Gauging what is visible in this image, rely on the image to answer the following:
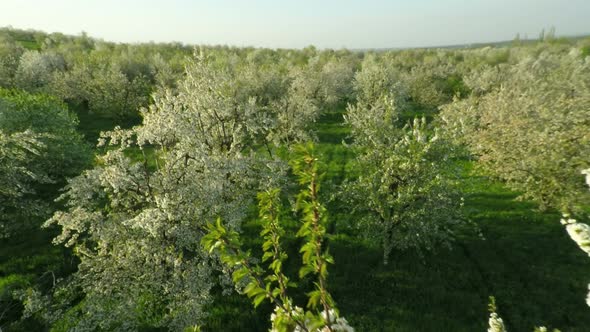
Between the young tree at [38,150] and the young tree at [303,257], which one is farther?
the young tree at [38,150]

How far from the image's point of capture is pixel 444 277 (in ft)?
51.1

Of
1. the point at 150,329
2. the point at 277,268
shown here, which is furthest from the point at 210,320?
the point at 277,268

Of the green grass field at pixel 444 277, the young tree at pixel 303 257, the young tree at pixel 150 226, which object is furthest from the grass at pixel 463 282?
the young tree at pixel 303 257

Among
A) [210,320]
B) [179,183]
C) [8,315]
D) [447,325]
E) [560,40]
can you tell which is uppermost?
[560,40]

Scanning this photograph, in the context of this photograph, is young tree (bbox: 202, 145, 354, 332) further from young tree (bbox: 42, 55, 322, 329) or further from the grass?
the grass

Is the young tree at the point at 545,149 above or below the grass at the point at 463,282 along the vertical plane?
above

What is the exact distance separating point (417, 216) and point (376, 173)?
2458 mm

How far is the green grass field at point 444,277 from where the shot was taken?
13.1m

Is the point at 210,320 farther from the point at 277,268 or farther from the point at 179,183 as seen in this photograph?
the point at 277,268

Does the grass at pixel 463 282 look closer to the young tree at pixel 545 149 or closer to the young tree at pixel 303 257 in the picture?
the young tree at pixel 545 149

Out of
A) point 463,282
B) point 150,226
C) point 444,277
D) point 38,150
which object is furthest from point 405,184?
point 38,150

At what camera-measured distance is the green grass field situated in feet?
43.1

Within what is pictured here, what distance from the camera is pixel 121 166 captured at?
10961mm

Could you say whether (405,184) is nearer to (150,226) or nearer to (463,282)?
(463,282)
